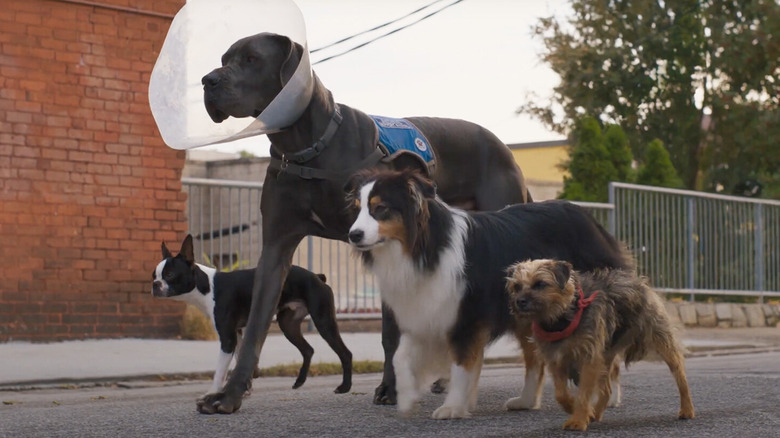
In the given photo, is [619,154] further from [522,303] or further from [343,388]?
[522,303]

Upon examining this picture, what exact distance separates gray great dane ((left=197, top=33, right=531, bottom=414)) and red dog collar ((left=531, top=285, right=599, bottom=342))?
124cm

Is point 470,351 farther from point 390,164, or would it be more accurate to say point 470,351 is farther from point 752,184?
point 752,184

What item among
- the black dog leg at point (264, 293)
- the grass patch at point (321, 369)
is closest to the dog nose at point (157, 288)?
the grass patch at point (321, 369)

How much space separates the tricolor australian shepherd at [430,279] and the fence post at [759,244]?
1733 centimetres

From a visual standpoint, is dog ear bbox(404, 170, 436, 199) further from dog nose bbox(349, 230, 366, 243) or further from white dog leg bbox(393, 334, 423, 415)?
white dog leg bbox(393, 334, 423, 415)

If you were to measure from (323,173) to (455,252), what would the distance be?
1222 millimetres

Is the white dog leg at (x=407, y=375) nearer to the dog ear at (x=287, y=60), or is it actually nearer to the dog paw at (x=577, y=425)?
the dog paw at (x=577, y=425)

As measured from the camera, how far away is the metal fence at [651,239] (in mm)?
15570

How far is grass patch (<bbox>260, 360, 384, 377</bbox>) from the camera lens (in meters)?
11.6

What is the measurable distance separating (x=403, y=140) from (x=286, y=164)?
2.78 feet

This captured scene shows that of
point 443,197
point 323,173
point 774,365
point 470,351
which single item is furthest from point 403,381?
point 774,365

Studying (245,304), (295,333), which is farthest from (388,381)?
(295,333)

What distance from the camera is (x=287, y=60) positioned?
7379 millimetres

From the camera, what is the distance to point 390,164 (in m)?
7.70
